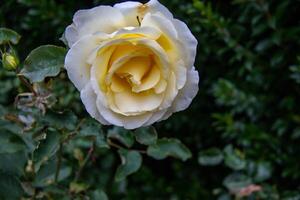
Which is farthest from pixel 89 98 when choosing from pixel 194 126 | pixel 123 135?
pixel 194 126

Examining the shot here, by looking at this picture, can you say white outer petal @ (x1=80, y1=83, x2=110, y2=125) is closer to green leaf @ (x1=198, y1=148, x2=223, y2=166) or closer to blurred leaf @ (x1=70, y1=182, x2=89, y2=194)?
blurred leaf @ (x1=70, y1=182, x2=89, y2=194)

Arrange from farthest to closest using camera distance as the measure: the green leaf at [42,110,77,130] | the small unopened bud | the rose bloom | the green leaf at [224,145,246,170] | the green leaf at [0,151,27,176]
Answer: the green leaf at [224,145,246,170], the green leaf at [0,151,27,176], the green leaf at [42,110,77,130], the small unopened bud, the rose bloom

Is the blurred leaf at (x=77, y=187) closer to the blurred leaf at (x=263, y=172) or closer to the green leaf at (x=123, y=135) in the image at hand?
the green leaf at (x=123, y=135)

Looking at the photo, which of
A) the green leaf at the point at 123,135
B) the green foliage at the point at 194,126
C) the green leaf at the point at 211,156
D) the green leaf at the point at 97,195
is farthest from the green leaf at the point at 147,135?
the green leaf at the point at 211,156

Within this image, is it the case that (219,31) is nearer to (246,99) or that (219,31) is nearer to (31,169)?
(246,99)

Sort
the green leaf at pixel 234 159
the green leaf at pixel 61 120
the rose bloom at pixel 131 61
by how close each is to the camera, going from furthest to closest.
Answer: the green leaf at pixel 234 159 < the green leaf at pixel 61 120 < the rose bloom at pixel 131 61

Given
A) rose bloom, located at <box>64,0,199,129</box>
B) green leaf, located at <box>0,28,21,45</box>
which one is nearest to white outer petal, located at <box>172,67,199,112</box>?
rose bloom, located at <box>64,0,199,129</box>
